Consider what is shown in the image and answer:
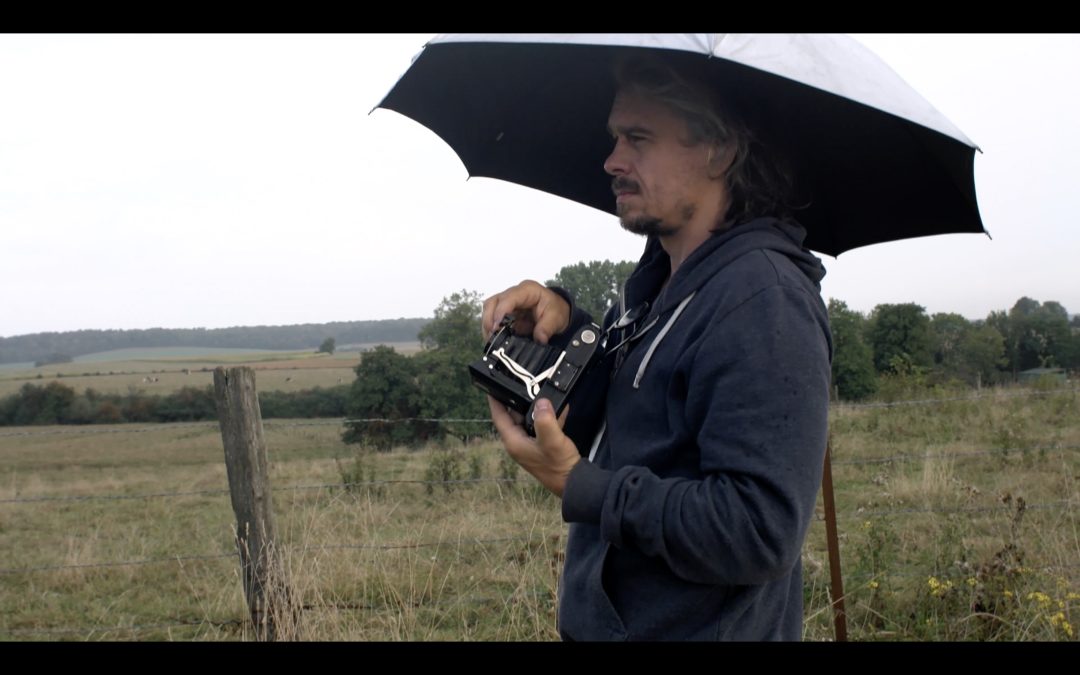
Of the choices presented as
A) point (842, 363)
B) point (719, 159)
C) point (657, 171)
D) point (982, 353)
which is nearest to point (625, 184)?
point (657, 171)

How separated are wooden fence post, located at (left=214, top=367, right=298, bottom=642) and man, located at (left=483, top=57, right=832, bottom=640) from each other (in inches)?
118

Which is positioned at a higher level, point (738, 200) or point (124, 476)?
point (738, 200)

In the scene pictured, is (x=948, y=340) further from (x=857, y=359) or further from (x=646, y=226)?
(x=646, y=226)

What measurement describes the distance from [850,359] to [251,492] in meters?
13.4

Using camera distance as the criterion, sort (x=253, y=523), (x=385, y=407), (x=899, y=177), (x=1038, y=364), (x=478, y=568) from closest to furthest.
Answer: (x=899, y=177)
(x=253, y=523)
(x=478, y=568)
(x=1038, y=364)
(x=385, y=407)

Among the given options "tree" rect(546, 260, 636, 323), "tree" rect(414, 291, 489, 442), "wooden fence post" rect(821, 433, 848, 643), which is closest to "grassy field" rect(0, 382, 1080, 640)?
"wooden fence post" rect(821, 433, 848, 643)

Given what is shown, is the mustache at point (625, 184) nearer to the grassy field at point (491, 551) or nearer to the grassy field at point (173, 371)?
the grassy field at point (491, 551)

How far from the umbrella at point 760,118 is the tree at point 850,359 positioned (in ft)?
43.5

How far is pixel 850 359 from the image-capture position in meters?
15.5

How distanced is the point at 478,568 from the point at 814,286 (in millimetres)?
4377

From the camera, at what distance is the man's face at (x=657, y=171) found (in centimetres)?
166
